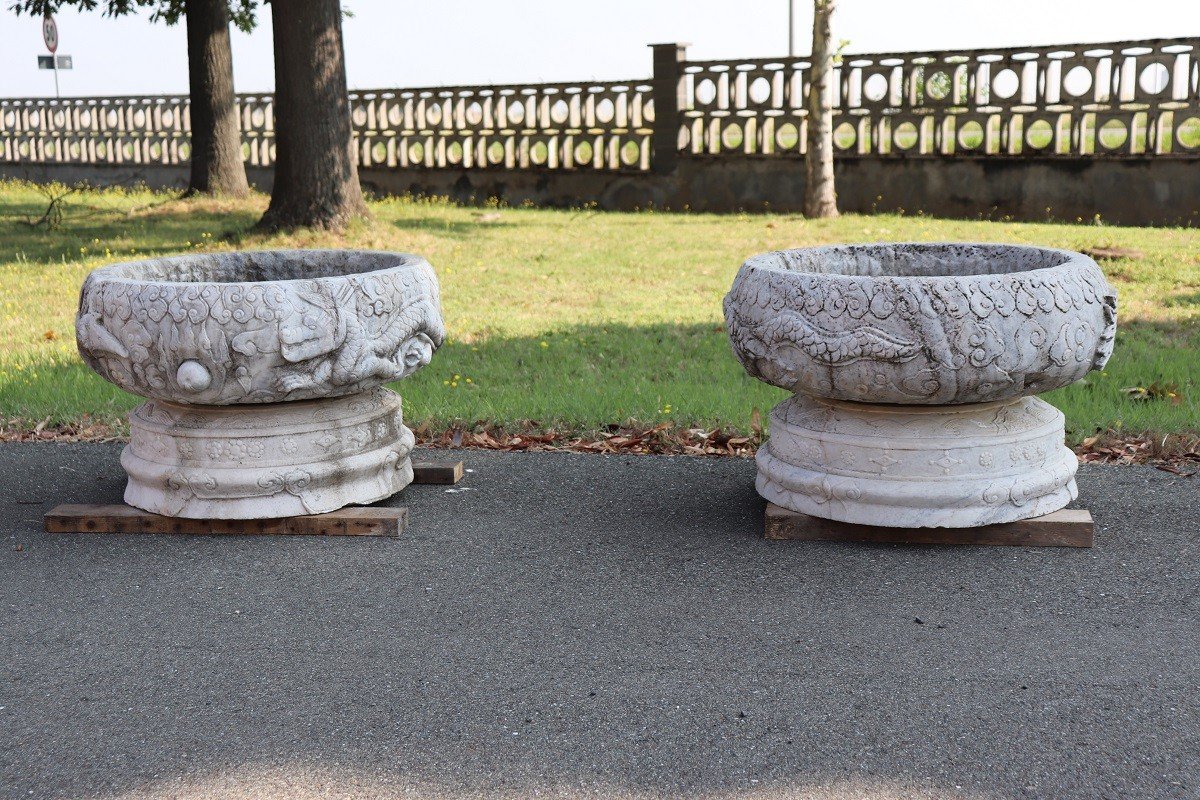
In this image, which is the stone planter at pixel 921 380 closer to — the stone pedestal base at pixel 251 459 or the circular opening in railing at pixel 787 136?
the stone pedestal base at pixel 251 459

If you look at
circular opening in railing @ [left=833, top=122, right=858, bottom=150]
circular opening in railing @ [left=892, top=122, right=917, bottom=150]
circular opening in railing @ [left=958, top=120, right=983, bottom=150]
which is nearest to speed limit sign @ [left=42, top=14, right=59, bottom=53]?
circular opening in railing @ [left=833, top=122, right=858, bottom=150]

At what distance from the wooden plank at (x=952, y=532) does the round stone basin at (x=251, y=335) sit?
1480 mm

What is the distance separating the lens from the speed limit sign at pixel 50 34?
2033 centimetres

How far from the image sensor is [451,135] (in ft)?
58.9

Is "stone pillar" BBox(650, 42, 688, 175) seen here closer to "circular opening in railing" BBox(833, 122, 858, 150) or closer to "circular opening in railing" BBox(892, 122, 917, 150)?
"circular opening in railing" BBox(833, 122, 858, 150)

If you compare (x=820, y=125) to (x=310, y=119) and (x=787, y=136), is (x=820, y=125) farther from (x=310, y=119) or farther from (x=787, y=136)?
(x=310, y=119)

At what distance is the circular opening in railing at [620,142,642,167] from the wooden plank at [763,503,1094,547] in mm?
12861

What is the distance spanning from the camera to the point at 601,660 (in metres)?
3.33

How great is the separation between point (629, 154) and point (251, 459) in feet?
42.6

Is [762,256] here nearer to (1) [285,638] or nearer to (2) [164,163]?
(1) [285,638]

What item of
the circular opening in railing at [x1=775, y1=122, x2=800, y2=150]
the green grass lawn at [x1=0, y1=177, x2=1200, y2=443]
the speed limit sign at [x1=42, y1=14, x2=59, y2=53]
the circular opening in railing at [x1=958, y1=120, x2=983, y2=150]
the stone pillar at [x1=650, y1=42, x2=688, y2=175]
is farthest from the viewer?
the speed limit sign at [x1=42, y1=14, x2=59, y2=53]

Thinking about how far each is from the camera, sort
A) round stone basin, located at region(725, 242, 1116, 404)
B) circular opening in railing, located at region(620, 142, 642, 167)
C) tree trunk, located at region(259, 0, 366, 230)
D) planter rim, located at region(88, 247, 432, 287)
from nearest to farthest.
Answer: round stone basin, located at region(725, 242, 1116, 404)
planter rim, located at region(88, 247, 432, 287)
tree trunk, located at region(259, 0, 366, 230)
circular opening in railing, located at region(620, 142, 642, 167)

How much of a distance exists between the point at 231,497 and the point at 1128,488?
3.44 meters

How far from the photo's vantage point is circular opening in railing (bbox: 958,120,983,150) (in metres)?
14.2
